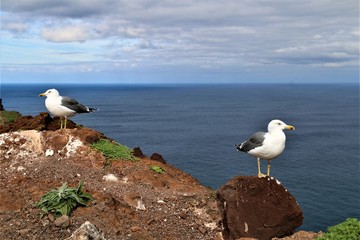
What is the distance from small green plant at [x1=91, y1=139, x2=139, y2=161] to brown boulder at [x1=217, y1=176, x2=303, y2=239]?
21.2ft

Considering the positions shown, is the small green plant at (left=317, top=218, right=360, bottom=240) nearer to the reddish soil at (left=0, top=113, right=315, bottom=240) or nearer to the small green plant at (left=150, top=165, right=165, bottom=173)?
the reddish soil at (left=0, top=113, right=315, bottom=240)

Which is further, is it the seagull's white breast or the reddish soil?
the seagull's white breast

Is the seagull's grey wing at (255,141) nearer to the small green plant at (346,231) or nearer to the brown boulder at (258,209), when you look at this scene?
the brown boulder at (258,209)

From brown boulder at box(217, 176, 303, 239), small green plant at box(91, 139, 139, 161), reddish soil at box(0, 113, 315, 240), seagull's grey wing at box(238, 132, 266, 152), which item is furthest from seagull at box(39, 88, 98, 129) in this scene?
seagull's grey wing at box(238, 132, 266, 152)

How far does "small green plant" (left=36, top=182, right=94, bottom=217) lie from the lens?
13.0 metres

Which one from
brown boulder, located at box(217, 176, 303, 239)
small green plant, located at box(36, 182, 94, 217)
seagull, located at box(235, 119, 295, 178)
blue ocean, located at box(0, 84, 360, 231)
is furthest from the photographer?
blue ocean, located at box(0, 84, 360, 231)

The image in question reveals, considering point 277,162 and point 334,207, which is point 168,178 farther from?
point 277,162

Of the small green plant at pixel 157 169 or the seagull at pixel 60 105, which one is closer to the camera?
the small green plant at pixel 157 169

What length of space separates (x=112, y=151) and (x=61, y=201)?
627 centimetres

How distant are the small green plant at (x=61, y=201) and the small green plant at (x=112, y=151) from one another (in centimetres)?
530

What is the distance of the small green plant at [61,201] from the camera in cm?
1302

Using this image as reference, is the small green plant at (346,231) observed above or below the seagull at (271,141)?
below

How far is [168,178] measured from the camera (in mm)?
18594

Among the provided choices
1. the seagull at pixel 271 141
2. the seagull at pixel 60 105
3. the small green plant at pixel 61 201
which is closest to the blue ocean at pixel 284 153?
the seagull at pixel 271 141
